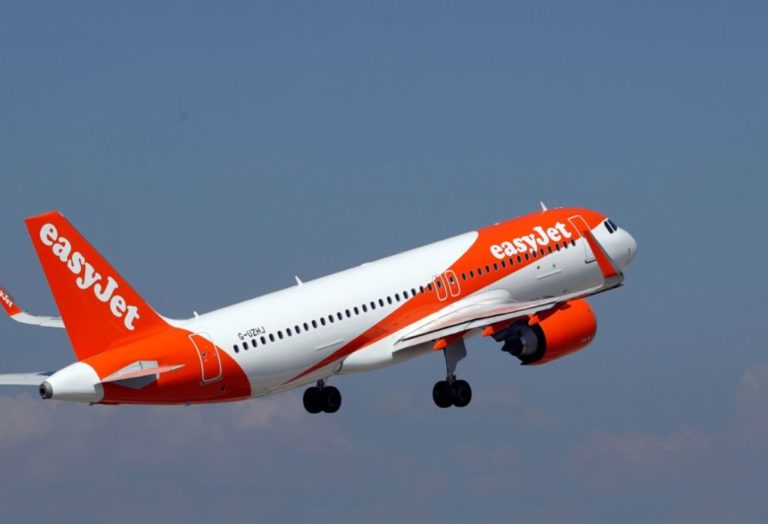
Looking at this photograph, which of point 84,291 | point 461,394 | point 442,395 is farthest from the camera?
point 442,395

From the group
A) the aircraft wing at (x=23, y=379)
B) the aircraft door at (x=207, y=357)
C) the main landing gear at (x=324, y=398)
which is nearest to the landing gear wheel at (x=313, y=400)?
the main landing gear at (x=324, y=398)

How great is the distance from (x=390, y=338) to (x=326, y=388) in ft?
13.7

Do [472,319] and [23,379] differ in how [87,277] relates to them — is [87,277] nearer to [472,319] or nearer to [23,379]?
[23,379]

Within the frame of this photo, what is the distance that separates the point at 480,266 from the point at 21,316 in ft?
59.2

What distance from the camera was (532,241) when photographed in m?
73.7

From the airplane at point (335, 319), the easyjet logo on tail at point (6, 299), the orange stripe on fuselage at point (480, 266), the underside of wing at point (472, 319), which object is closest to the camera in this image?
the airplane at point (335, 319)

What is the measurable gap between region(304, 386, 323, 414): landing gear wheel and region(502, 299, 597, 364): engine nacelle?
7333mm

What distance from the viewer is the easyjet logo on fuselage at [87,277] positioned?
60.1 m

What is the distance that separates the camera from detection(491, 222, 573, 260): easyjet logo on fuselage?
7262 centimetres

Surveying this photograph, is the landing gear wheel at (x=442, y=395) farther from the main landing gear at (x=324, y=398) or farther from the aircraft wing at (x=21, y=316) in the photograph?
the aircraft wing at (x=21, y=316)

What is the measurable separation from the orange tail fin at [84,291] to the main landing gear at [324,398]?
409 inches

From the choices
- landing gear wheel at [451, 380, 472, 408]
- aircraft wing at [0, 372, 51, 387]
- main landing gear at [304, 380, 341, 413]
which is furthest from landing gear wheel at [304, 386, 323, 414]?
aircraft wing at [0, 372, 51, 387]

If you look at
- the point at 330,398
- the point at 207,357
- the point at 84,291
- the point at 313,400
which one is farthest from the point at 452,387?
the point at 84,291

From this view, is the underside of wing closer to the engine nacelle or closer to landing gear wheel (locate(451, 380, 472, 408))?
the engine nacelle
